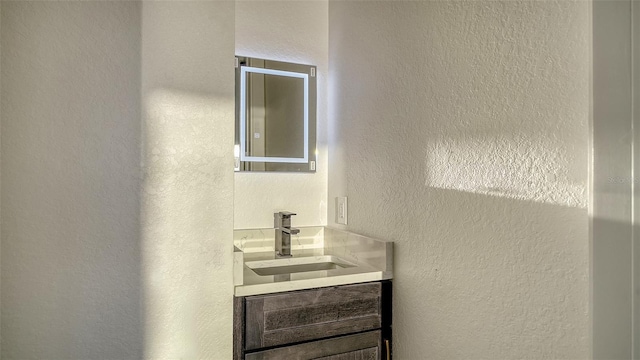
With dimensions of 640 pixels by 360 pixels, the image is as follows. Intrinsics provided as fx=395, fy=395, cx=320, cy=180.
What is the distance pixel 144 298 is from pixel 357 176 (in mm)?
1026

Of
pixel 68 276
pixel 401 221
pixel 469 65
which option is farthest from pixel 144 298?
pixel 469 65

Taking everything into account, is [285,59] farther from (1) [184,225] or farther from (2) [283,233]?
(1) [184,225]

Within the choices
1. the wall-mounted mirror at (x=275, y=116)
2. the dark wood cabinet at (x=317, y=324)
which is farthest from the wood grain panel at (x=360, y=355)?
the wall-mounted mirror at (x=275, y=116)

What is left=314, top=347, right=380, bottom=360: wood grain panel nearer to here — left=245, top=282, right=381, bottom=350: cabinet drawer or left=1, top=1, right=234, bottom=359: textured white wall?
left=245, top=282, right=381, bottom=350: cabinet drawer

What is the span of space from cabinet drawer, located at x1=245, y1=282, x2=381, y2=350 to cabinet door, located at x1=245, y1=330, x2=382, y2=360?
2 cm

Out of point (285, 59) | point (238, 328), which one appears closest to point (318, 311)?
point (238, 328)

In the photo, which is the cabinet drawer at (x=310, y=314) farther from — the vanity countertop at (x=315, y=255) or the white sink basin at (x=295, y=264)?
the white sink basin at (x=295, y=264)

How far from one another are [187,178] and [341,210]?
87cm

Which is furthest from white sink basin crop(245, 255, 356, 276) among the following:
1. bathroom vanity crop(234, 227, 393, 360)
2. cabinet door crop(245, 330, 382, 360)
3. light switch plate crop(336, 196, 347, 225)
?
cabinet door crop(245, 330, 382, 360)

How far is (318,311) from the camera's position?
4.90 ft

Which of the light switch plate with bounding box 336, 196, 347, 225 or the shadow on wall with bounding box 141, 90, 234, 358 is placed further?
the light switch plate with bounding box 336, 196, 347, 225

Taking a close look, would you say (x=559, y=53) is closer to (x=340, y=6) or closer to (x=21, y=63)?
(x=340, y=6)

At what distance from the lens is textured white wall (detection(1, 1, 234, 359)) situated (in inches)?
48.1

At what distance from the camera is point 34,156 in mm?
1229
